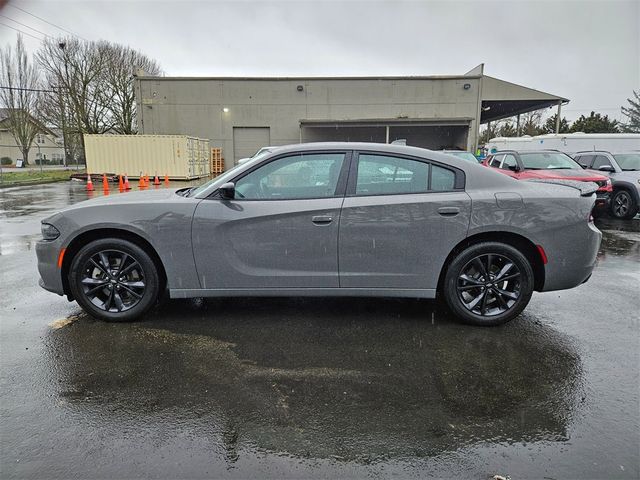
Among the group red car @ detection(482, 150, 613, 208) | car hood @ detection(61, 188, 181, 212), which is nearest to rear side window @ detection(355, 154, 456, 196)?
car hood @ detection(61, 188, 181, 212)

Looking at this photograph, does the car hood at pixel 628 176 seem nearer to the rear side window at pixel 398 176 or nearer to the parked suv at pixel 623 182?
the parked suv at pixel 623 182

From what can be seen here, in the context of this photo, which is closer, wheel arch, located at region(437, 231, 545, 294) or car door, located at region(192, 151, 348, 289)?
car door, located at region(192, 151, 348, 289)

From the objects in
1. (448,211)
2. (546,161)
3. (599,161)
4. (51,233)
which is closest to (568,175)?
(546,161)

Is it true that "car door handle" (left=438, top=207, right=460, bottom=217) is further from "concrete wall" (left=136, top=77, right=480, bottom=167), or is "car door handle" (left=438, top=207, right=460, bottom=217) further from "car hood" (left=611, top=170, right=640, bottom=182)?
"concrete wall" (left=136, top=77, right=480, bottom=167)

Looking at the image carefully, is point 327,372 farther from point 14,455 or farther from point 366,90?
point 366,90

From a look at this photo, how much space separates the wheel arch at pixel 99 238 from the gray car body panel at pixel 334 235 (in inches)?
2.4

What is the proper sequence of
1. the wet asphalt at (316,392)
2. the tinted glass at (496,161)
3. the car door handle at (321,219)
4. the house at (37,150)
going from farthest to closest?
the house at (37,150) < the tinted glass at (496,161) < the car door handle at (321,219) < the wet asphalt at (316,392)

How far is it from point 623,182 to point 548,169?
2163mm

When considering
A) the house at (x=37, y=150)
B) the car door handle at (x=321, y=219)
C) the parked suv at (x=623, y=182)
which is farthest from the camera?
the house at (x=37, y=150)

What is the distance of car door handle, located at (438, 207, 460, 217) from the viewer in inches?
143

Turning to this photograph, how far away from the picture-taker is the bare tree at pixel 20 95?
24.1 meters

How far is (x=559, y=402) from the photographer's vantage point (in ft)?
8.89

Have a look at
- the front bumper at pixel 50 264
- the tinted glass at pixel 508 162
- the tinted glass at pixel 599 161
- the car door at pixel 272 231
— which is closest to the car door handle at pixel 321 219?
the car door at pixel 272 231

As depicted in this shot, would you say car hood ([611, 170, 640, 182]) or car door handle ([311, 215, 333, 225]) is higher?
car hood ([611, 170, 640, 182])
